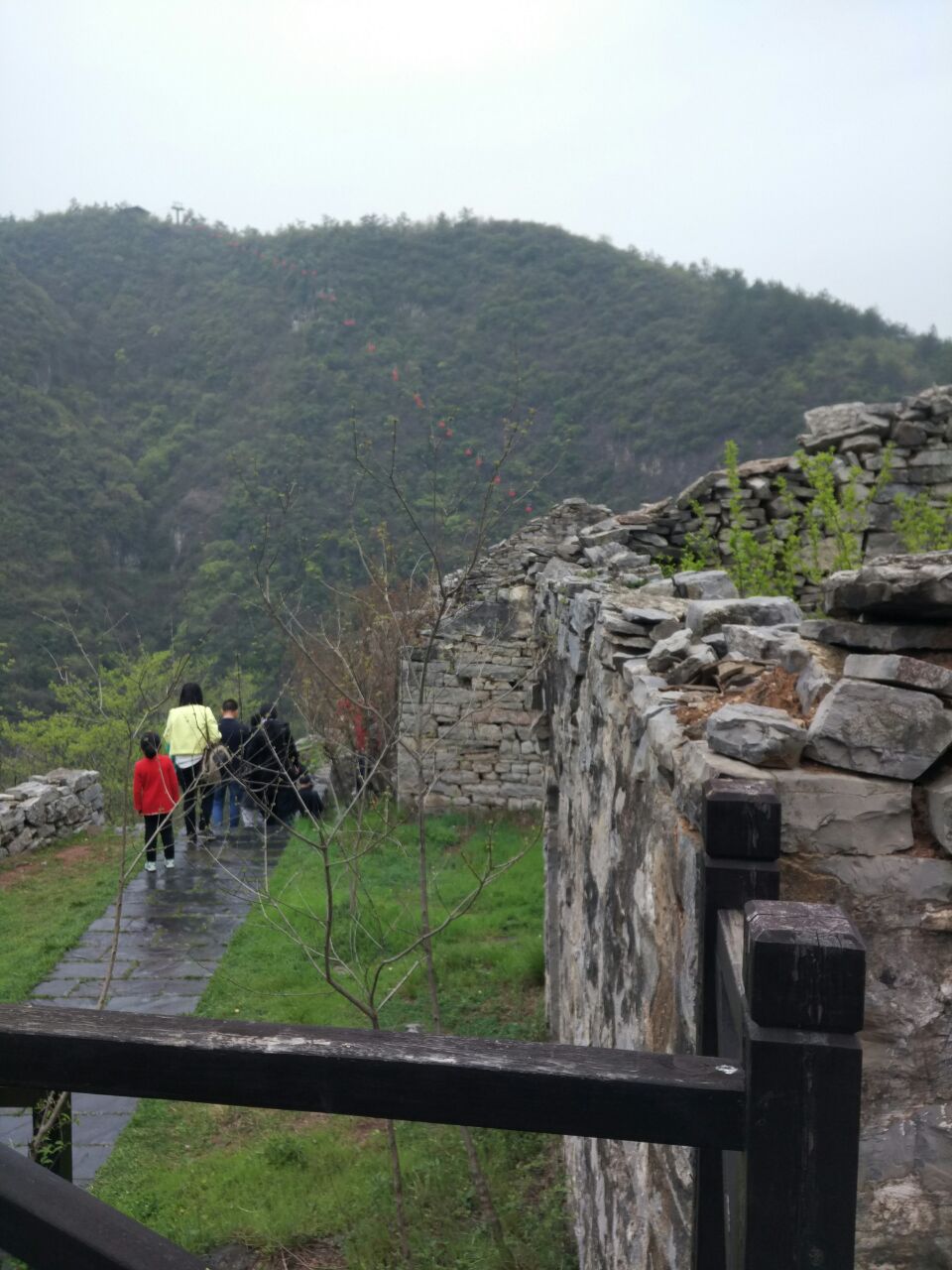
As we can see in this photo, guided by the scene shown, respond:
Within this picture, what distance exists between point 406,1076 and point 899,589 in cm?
116

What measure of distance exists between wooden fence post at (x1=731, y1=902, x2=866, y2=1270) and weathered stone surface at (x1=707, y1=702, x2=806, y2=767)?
722mm

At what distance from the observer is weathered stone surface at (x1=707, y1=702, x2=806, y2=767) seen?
1.52m

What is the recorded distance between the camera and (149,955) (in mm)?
6488

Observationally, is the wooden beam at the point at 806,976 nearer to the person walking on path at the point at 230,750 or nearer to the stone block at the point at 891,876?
the stone block at the point at 891,876

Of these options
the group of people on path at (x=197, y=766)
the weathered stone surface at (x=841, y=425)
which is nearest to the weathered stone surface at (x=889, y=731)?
the weathered stone surface at (x=841, y=425)

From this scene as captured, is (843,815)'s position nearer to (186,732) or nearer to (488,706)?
(186,732)

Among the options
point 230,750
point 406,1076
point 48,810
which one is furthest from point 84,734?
point 406,1076

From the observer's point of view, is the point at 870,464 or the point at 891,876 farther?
the point at 870,464

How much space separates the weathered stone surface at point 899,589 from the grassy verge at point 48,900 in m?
5.50

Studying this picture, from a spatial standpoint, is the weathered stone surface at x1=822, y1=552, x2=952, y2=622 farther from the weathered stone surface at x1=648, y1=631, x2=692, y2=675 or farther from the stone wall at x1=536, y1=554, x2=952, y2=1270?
the weathered stone surface at x1=648, y1=631, x2=692, y2=675

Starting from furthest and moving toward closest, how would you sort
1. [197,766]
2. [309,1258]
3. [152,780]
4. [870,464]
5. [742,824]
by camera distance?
1. [197,766]
2. [152,780]
3. [870,464]
4. [309,1258]
5. [742,824]

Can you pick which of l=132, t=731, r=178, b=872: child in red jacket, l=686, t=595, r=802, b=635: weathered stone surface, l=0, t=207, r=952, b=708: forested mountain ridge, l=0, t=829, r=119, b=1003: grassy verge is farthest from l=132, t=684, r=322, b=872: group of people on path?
l=0, t=207, r=952, b=708: forested mountain ridge

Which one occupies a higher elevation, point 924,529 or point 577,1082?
point 924,529

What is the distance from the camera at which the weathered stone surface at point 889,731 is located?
151 centimetres
